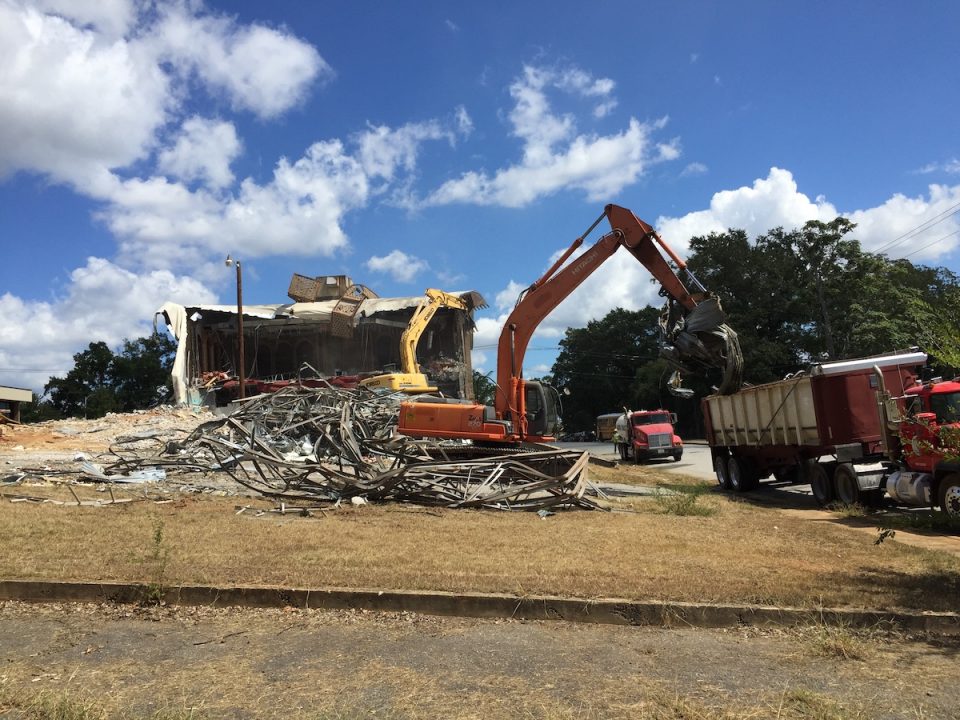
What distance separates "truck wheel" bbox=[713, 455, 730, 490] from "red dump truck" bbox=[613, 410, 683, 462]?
9.99 m

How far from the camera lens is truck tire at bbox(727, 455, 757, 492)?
18812 mm

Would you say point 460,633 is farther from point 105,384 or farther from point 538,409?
point 105,384

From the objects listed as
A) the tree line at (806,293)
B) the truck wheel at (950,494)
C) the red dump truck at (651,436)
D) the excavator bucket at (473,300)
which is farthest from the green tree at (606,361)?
the truck wheel at (950,494)

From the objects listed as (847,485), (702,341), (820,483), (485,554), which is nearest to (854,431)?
(847,485)

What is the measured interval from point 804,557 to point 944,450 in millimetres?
1997

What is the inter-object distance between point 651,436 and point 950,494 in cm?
1975

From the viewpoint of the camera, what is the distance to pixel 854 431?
14.3 metres

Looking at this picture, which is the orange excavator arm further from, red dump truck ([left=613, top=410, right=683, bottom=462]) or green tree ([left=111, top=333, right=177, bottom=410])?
green tree ([left=111, top=333, right=177, bottom=410])

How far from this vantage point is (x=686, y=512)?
12.6m

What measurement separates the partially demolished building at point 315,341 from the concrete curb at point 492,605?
1517 inches

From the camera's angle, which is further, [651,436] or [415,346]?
[415,346]

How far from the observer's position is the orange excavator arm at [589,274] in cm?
1602

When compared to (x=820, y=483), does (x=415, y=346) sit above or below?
above

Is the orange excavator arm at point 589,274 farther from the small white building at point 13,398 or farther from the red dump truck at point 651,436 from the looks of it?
the small white building at point 13,398
